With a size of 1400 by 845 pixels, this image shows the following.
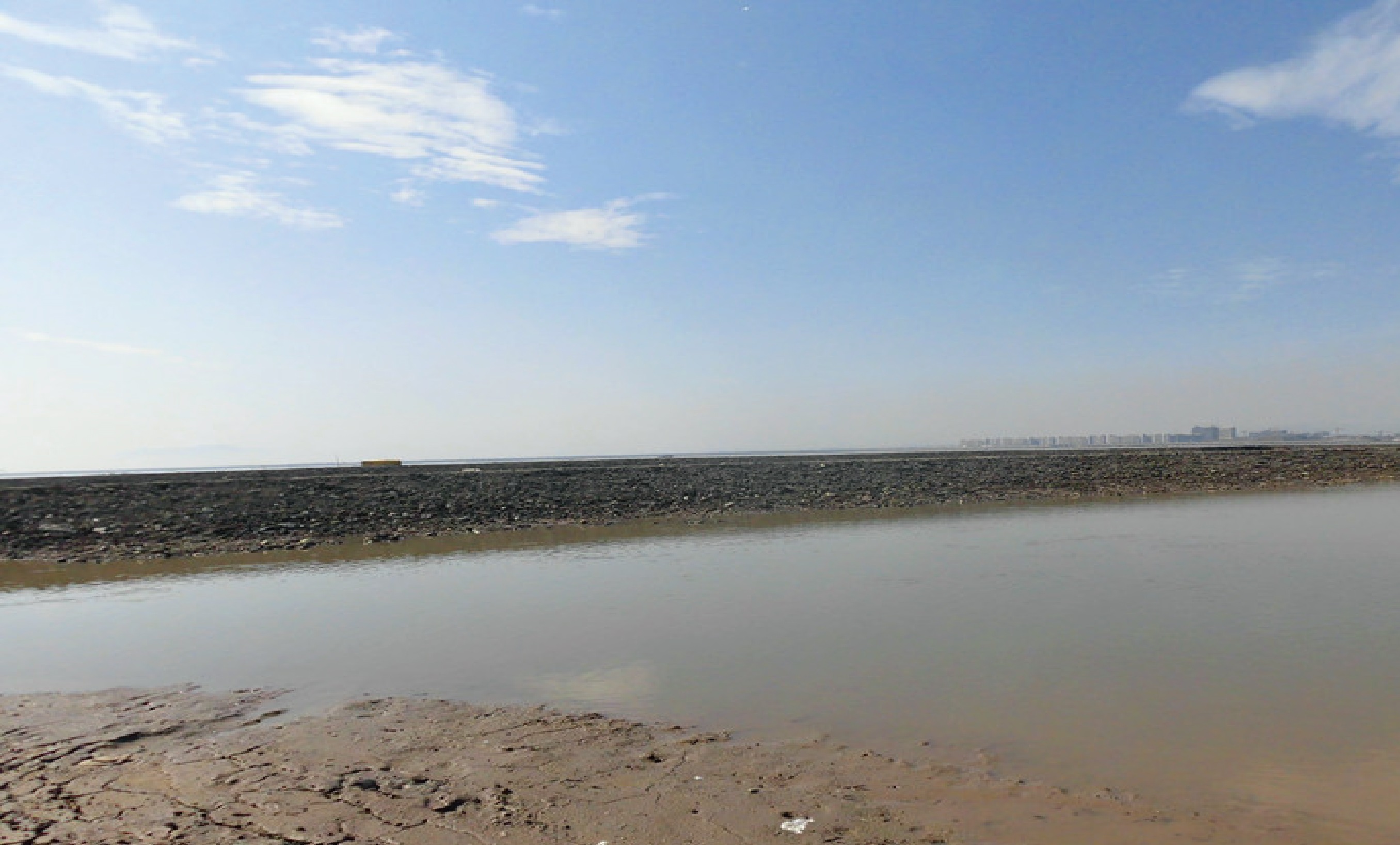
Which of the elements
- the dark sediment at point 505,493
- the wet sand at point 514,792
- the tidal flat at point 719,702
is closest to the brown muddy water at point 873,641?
the tidal flat at point 719,702

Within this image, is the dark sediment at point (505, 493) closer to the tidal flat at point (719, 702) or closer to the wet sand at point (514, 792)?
the tidal flat at point (719, 702)

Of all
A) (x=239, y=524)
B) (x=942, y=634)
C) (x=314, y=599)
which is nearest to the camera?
(x=942, y=634)

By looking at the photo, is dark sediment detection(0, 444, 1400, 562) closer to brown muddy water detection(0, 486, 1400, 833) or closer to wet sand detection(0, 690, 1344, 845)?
brown muddy water detection(0, 486, 1400, 833)

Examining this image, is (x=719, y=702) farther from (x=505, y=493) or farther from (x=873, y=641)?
(x=505, y=493)

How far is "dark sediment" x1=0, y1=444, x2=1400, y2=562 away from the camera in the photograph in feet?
69.1

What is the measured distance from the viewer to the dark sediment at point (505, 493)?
21.1 meters

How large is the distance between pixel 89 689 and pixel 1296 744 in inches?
428

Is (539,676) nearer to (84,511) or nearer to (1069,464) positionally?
(84,511)

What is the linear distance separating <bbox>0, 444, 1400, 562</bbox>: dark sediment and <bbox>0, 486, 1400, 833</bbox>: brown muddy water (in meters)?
3.03

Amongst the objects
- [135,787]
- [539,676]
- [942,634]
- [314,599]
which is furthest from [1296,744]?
[314,599]

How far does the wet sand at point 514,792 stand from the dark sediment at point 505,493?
49.6ft

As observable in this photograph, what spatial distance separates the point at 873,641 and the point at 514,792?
531 cm

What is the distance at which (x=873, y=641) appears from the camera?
31.3ft

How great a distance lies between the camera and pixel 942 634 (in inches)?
387
